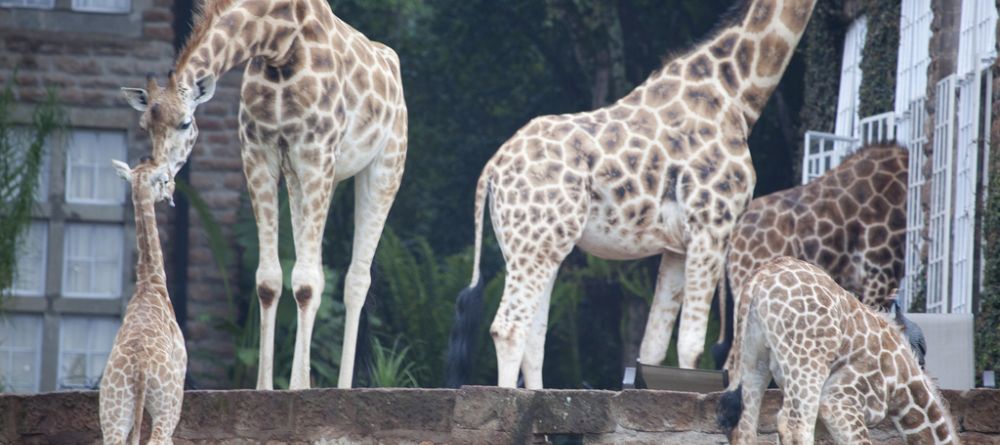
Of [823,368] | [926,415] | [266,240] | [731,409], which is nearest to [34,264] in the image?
[266,240]

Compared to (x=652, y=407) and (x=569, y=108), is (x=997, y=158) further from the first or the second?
(x=569, y=108)

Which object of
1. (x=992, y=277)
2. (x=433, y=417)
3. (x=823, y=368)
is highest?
(x=992, y=277)

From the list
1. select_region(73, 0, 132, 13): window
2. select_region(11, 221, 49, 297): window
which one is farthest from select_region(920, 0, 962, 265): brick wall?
select_region(11, 221, 49, 297): window

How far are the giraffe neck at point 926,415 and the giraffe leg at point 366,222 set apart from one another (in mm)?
3507

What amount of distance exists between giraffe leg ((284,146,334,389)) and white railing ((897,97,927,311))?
15.1ft

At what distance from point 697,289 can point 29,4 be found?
9383 millimetres

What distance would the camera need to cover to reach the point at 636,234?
11117mm

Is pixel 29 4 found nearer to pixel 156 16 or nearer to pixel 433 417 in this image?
pixel 156 16

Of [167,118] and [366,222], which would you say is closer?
[167,118]

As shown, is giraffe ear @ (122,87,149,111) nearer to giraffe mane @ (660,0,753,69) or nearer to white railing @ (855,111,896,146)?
giraffe mane @ (660,0,753,69)

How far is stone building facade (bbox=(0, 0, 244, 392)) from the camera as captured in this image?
17.6 metres

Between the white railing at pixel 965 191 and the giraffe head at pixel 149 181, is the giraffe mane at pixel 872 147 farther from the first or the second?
the giraffe head at pixel 149 181

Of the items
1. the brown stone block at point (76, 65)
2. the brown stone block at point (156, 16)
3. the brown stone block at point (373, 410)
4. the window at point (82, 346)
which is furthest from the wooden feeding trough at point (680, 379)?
the brown stone block at point (76, 65)

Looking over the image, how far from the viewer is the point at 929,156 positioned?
12.9 metres
